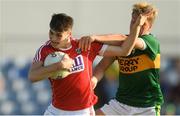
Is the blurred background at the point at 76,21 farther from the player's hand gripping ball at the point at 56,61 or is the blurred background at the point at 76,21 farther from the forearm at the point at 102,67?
the player's hand gripping ball at the point at 56,61

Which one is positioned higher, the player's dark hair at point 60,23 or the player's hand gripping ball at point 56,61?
the player's dark hair at point 60,23

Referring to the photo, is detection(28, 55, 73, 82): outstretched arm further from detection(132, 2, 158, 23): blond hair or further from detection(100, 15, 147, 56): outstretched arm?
detection(132, 2, 158, 23): blond hair

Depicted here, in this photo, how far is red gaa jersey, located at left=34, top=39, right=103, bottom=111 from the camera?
8289 millimetres

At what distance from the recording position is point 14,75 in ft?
49.3

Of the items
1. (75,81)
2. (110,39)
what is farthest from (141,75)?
(75,81)

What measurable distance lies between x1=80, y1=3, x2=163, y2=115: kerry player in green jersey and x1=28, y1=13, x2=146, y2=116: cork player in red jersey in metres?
0.42

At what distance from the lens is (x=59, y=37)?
320 inches

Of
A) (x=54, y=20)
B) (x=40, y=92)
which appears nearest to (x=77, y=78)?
(x=54, y=20)

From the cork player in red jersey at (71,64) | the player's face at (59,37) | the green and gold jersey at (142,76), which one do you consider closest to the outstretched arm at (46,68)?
the cork player in red jersey at (71,64)

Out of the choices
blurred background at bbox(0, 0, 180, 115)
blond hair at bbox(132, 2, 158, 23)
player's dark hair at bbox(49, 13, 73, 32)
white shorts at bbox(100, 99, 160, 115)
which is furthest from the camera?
blurred background at bbox(0, 0, 180, 115)

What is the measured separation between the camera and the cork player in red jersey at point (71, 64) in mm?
8141

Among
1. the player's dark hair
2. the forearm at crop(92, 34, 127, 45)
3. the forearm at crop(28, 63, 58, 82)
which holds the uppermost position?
the player's dark hair

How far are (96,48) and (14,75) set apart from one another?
6.72 metres

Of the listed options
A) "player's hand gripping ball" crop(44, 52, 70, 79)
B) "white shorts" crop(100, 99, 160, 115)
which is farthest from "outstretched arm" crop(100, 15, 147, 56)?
"white shorts" crop(100, 99, 160, 115)
